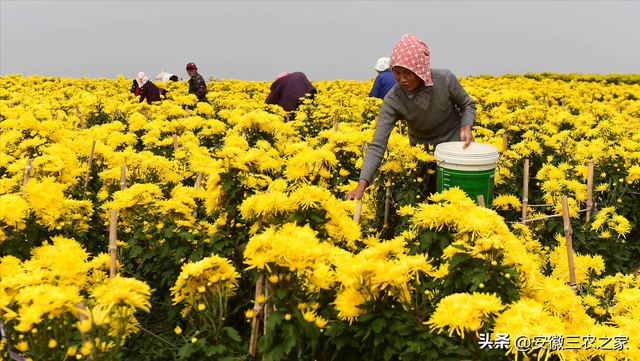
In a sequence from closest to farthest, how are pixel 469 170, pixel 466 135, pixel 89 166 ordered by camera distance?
pixel 469 170 < pixel 466 135 < pixel 89 166

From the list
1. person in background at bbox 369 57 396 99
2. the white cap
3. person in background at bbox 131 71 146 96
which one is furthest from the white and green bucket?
person in background at bbox 131 71 146 96

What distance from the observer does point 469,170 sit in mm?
3477

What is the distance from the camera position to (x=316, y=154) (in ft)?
9.55

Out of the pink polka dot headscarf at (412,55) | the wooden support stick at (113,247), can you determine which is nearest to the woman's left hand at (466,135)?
the pink polka dot headscarf at (412,55)

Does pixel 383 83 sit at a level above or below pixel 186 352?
above

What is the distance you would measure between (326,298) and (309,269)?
0.24 m

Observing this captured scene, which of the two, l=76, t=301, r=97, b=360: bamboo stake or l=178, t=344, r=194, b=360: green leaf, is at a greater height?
l=76, t=301, r=97, b=360: bamboo stake

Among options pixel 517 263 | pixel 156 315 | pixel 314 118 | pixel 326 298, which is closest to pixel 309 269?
pixel 326 298

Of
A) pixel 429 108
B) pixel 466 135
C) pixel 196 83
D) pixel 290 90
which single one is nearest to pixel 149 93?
pixel 196 83

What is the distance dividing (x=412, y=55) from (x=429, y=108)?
0.58 meters

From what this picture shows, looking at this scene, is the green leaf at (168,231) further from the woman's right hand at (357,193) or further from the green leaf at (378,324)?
the green leaf at (378,324)

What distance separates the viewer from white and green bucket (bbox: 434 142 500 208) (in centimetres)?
346

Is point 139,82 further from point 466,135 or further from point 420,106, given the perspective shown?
point 466,135

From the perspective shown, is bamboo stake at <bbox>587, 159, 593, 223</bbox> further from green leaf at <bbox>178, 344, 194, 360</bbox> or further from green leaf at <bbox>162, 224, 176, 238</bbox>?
green leaf at <bbox>178, 344, 194, 360</bbox>
